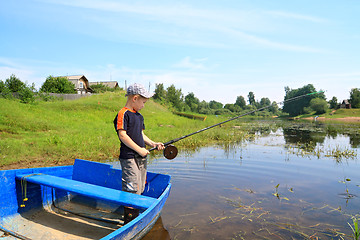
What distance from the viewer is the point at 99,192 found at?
350 cm

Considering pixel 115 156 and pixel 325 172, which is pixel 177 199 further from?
pixel 325 172

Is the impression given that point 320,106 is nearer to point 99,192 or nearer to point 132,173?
point 132,173

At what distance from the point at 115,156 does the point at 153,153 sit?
1.65 metres

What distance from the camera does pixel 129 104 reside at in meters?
3.81

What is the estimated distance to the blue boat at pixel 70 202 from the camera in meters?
3.52

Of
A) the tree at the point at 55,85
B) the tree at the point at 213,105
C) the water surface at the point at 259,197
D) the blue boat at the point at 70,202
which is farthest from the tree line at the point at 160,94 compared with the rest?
the tree at the point at 213,105

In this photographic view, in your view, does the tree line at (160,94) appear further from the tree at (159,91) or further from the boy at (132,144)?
the boy at (132,144)

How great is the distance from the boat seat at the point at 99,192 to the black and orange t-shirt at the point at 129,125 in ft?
1.79

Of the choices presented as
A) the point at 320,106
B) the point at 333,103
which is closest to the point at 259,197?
the point at 320,106

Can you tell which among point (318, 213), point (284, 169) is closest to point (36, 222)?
point (318, 213)

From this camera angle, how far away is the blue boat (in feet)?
11.5

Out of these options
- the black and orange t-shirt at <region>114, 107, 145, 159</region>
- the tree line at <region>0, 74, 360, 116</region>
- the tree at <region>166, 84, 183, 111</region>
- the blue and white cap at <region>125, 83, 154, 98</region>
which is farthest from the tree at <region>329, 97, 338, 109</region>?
the black and orange t-shirt at <region>114, 107, 145, 159</region>

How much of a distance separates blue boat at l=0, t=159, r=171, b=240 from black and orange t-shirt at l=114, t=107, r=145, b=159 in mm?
A: 564

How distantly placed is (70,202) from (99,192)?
76.5 inches
